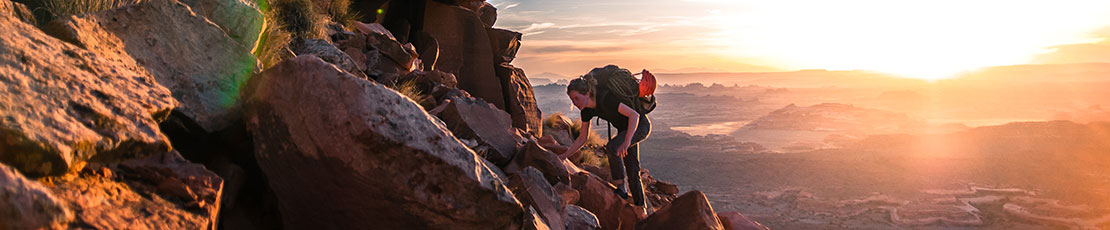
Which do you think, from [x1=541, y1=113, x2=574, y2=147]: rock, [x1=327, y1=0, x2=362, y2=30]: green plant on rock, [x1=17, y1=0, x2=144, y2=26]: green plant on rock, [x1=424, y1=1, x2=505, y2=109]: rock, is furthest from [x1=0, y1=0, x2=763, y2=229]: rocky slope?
[x1=424, y1=1, x2=505, y2=109]: rock

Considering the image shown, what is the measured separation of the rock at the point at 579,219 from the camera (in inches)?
257

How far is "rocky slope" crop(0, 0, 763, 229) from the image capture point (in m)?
2.88

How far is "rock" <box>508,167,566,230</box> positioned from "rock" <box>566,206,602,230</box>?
1.29 feet

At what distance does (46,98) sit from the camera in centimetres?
300

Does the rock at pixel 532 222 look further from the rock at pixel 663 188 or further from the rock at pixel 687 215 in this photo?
the rock at pixel 663 188

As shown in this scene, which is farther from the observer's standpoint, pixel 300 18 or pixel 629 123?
pixel 300 18

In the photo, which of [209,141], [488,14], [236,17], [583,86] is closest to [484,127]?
[583,86]

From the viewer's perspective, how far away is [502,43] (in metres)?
19.2

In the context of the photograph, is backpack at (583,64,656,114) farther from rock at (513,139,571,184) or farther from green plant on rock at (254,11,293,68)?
green plant on rock at (254,11,293,68)

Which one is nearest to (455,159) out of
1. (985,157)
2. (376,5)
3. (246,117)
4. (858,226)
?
(246,117)

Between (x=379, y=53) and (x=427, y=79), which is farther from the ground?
(x=379, y=53)

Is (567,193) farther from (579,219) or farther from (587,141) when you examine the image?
(587,141)

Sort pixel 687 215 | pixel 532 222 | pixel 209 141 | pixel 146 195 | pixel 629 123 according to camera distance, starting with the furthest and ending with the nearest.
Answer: pixel 629 123, pixel 687 215, pixel 532 222, pixel 209 141, pixel 146 195

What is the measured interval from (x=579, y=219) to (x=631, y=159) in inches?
60.7
